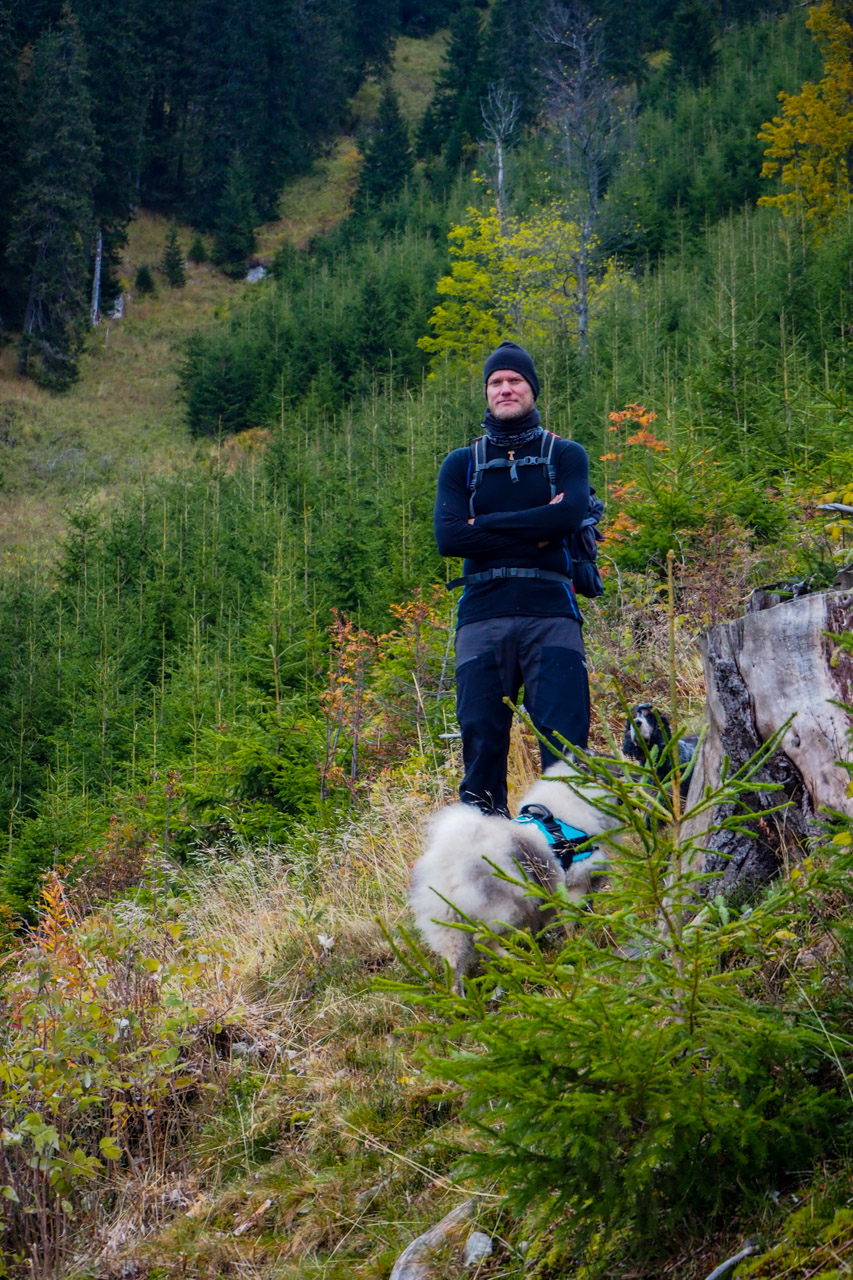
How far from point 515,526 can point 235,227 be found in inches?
1942

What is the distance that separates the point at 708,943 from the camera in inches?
70.1

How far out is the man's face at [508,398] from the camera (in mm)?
4004

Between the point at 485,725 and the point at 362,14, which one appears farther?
the point at 362,14

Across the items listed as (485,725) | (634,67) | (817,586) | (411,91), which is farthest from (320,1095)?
(411,91)

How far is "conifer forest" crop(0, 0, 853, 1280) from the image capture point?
1680 mm

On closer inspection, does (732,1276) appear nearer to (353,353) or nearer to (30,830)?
(30,830)

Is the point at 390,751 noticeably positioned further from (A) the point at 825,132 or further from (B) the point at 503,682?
(A) the point at 825,132

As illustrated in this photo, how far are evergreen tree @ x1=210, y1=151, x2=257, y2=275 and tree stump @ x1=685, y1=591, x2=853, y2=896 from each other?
4929 centimetres

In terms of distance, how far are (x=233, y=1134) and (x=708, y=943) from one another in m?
2.14

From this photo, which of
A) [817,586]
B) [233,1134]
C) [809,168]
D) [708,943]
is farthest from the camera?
[809,168]

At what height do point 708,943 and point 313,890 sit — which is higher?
point 708,943

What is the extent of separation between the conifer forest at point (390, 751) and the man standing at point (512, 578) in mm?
576

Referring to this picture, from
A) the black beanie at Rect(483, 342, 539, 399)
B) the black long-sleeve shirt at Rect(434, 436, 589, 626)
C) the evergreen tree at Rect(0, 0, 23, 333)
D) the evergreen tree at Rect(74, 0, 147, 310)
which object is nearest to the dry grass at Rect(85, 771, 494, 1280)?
the black long-sleeve shirt at Rect(434, 436, 589, 626)

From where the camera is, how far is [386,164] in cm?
5153
